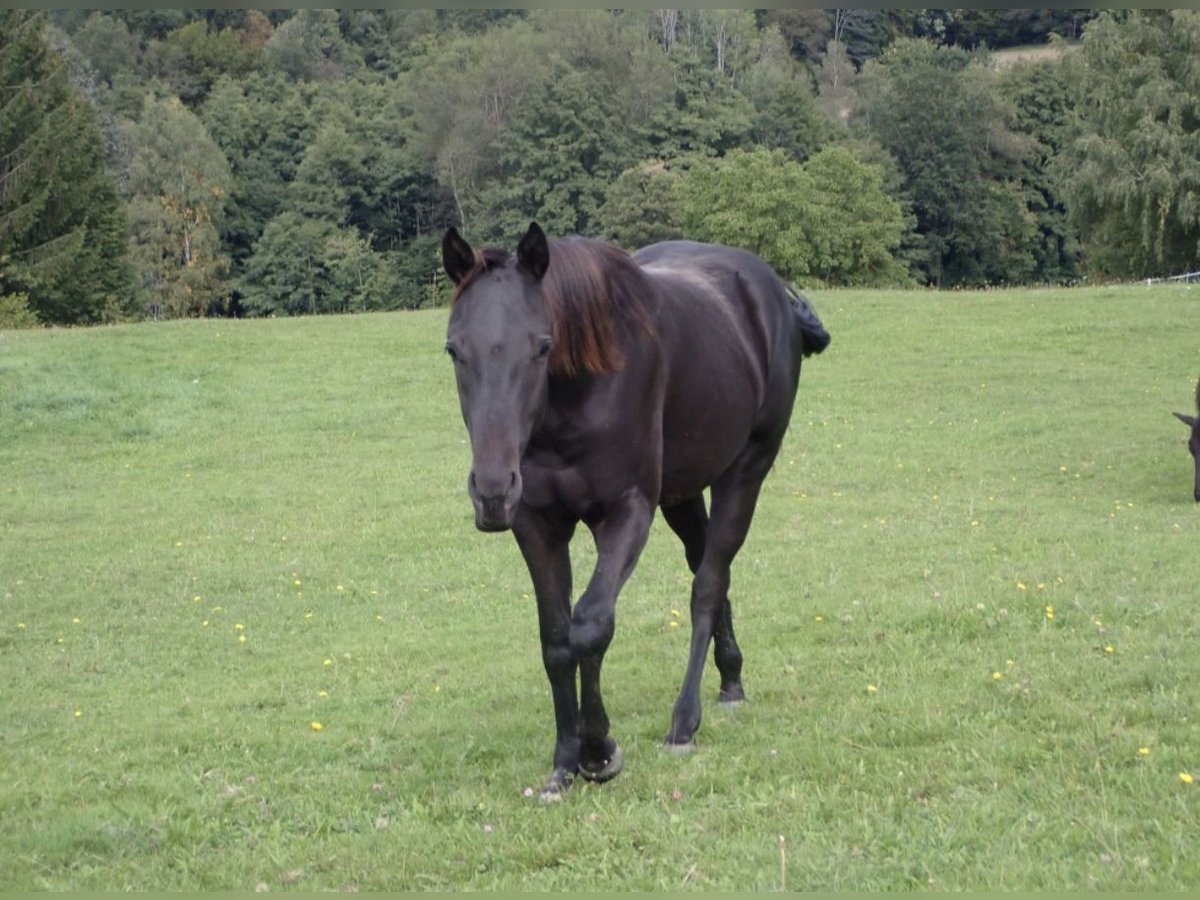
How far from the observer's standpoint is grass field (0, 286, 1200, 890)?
4.95 meters

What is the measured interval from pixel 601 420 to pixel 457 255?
0.95 m

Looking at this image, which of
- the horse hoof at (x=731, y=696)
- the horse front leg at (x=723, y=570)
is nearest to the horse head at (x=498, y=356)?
the horse front leg at (x=723, y=570)

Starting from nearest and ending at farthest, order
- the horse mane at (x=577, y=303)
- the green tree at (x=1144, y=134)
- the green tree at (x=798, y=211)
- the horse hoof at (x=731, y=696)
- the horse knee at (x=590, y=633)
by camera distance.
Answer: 1. the horse mane at (x=577, y=303)
2. the horse knee at (x=590, y=633)
3. the horse hoof at (x=731, y=696)
4. the green tree at (x=1144, y=134)
5. the green tree at (x=798, y=211)

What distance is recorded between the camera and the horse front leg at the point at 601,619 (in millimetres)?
5707

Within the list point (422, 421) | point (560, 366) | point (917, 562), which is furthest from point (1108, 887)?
point (422, 421)

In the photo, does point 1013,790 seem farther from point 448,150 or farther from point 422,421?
point 448,150

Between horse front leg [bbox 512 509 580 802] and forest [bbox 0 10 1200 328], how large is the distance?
49016 mm

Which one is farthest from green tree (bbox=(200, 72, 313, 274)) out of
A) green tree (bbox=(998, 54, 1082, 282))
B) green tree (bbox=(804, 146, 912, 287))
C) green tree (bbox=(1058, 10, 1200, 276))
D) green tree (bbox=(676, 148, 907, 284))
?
green tree (bbox=(1058, 10, 1200, 276))

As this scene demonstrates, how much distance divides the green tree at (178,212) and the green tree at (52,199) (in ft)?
54.6

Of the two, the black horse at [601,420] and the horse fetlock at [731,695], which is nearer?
the black horse at [601,420]

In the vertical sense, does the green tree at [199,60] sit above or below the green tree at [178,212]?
above

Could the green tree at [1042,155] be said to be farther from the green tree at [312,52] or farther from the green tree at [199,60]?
the green tree at [199,60]

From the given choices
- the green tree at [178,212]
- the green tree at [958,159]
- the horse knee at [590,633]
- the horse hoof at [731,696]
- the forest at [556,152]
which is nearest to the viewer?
the horse knee at [590,633]

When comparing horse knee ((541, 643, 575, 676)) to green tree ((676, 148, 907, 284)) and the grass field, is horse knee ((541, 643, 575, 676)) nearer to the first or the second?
the grass field
